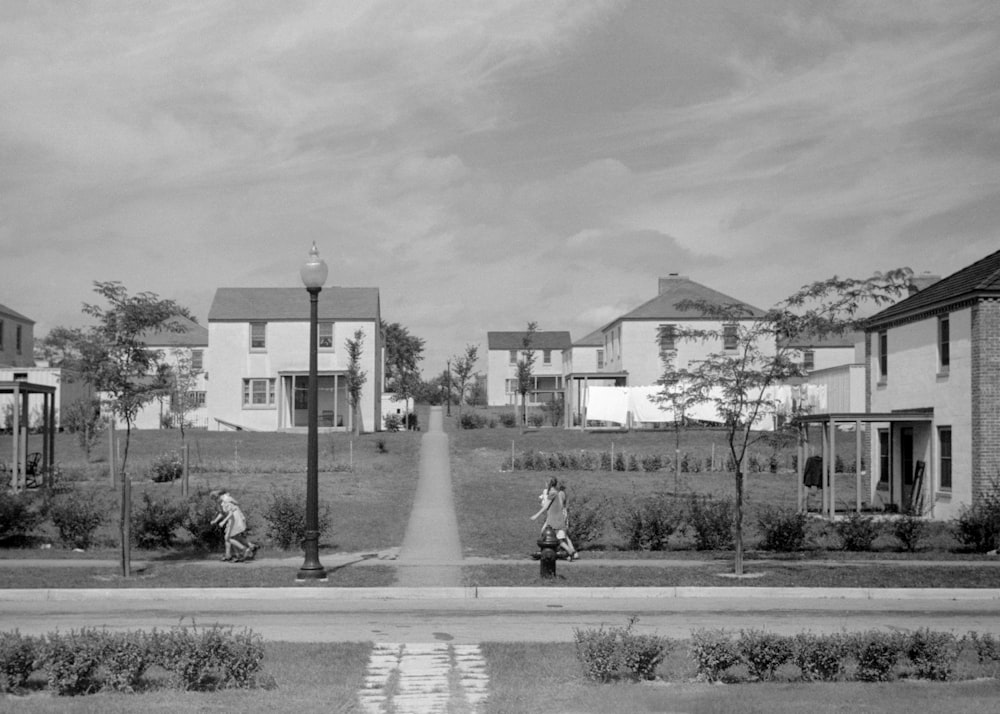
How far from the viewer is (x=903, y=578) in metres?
17.3

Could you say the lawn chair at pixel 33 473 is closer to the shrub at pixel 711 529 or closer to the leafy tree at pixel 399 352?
the shrub at pixel 711 529

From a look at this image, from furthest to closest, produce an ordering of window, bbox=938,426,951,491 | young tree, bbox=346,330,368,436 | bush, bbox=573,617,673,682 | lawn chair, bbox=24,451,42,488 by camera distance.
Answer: young tree, bbox=346,330,368,436 < lawn chair, bbox=24,451,42,488 < window, bbox=938,426,951,491 < bush, bbox=573,617,673,682

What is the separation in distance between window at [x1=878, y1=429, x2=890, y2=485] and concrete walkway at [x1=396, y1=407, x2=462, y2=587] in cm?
1283

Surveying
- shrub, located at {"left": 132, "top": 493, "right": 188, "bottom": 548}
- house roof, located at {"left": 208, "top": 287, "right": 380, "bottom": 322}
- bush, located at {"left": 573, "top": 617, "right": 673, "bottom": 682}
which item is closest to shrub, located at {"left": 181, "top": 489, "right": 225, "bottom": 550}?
shrub, located at {"left": 132, "top": 493, "right": 188, "bottom": 548}

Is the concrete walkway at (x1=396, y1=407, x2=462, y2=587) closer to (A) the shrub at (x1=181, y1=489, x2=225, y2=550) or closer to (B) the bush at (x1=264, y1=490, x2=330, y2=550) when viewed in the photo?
(B) the bush at (x1=264, y1=490, x2=330, y2=550)

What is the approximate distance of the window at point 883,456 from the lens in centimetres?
3100

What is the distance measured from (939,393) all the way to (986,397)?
7.11 feet

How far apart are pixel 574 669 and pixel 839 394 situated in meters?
32.5

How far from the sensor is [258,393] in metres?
53.1

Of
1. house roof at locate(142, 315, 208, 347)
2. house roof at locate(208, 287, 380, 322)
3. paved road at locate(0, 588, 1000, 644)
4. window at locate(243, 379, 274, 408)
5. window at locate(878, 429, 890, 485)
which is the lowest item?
paved road at locate(0, 588, 1000, 644)

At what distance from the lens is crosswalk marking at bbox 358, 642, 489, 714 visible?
8562 millimetres

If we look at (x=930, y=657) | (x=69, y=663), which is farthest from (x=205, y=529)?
(x=930, y=657)

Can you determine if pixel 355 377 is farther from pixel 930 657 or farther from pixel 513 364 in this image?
pixel 930 657

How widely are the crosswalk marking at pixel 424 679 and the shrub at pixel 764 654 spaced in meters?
2.34
